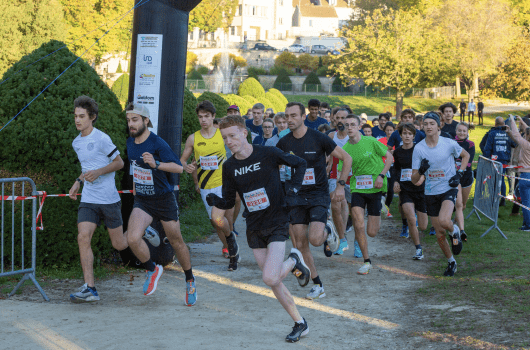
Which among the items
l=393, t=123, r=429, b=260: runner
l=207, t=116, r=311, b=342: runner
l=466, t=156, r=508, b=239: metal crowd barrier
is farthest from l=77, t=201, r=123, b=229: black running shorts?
l=466, t=156, r=508, b=239: metal crowd barrier

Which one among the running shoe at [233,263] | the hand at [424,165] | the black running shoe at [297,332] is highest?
Result: the hand at [424,165]

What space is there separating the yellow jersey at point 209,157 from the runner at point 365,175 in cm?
176

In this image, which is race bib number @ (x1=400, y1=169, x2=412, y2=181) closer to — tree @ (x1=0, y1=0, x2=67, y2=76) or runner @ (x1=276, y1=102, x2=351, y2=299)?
runner @ (x1=276, y1=102, x2=351, y2=299)

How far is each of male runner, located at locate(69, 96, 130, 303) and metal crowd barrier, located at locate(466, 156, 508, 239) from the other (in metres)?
6.91

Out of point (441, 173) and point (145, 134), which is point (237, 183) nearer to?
point (145, 134)

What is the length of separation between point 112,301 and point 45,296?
728 millimetres

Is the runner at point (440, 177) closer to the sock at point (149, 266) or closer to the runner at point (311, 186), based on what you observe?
the runner at point (311, 186)

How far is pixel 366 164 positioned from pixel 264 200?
11.2 feet

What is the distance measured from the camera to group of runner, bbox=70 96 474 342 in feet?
18.1

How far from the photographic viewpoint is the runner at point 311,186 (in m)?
6.98

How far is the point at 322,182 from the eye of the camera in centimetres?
717

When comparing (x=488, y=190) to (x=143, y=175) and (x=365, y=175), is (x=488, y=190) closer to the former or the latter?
(x=365, y=175)

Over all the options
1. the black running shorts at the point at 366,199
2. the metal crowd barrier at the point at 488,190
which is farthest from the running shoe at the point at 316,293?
the metal crowd barrier at the point at 488,190

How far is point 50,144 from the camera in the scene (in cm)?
744
